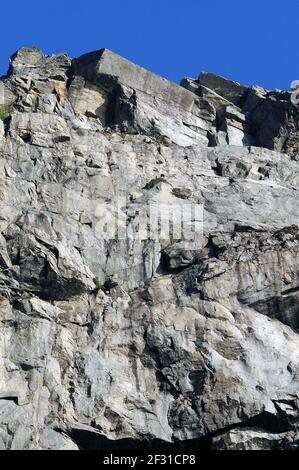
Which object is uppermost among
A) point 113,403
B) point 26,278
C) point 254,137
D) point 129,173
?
point 254,137

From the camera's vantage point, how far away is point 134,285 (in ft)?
153

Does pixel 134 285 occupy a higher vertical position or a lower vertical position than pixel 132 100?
lower

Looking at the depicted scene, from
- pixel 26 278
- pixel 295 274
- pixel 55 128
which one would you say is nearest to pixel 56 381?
pixel 26 278

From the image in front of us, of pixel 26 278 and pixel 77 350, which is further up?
pixel 26 278

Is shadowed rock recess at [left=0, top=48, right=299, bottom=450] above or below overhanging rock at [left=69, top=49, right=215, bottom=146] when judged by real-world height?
below

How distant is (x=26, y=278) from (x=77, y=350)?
363 centimetres

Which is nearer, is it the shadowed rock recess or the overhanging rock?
the shadowed rock recess

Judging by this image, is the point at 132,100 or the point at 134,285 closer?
the point at 134,285

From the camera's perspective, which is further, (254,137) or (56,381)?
(254,137)

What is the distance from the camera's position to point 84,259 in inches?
1838

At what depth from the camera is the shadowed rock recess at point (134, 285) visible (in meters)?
42.0

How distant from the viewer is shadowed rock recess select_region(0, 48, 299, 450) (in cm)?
4197

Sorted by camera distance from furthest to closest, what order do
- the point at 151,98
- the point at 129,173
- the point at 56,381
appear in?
the point at 151,98
the point at 129,173
the point at 56,381

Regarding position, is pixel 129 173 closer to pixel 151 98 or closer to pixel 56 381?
pixel 151 98
